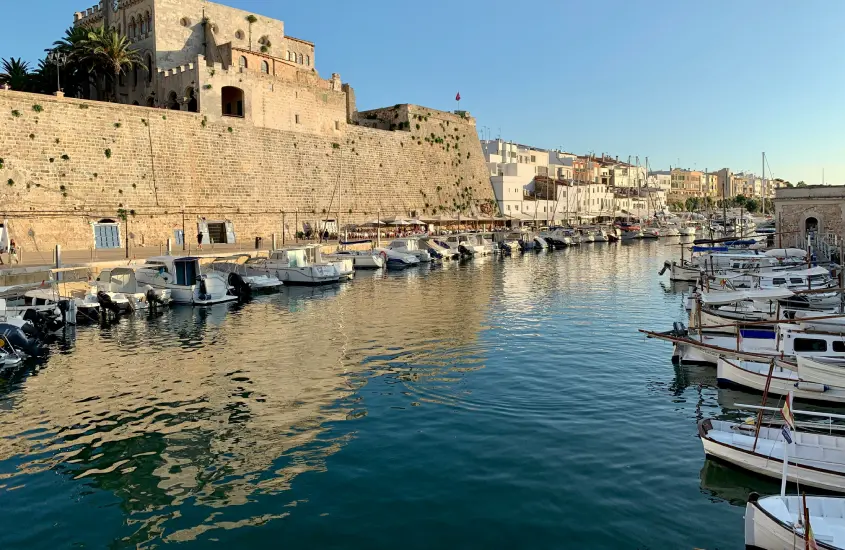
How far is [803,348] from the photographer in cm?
1157

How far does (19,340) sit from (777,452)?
1473cm

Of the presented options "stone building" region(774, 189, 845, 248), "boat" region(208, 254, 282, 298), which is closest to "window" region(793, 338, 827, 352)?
"boat" region(208, 254, 282, 298)

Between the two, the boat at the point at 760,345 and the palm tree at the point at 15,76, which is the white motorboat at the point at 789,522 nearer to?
the boat at the point at 760,345

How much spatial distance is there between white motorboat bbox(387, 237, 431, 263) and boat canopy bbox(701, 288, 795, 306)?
23646 millimetres

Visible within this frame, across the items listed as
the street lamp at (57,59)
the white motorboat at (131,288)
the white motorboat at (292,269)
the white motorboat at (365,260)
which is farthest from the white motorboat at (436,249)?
the street lamp at (57,59)

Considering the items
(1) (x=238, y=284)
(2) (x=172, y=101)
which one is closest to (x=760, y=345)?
(1) (x=238, y=284)

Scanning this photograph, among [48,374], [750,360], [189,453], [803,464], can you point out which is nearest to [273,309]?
[48,374]

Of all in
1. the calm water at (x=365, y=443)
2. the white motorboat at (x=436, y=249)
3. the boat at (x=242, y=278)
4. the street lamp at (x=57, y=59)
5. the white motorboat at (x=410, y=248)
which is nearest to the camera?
the calm water at (x=365, y=443)

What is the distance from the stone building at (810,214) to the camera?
96.1 ft

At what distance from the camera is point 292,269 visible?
28.2 metres

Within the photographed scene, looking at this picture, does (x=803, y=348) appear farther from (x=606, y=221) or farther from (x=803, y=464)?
(x=606, y=221)

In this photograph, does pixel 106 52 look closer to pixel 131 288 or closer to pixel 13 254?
pixel 13 254

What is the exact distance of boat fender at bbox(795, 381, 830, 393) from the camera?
10427 mm

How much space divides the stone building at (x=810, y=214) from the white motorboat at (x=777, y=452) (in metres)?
24.3
